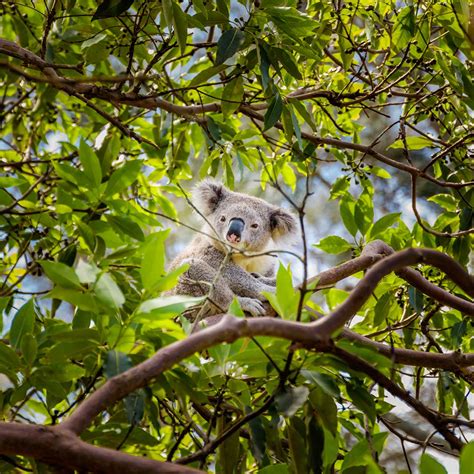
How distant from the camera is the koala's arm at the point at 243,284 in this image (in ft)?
12.9

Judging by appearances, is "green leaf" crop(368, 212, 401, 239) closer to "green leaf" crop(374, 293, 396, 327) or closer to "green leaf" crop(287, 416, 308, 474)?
"green leaf" crop(374, 293, 396, 327)

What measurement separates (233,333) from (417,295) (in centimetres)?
140

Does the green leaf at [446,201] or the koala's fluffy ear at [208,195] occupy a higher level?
the koala's fluffy ear at [208,195]

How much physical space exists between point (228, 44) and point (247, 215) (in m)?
1.87

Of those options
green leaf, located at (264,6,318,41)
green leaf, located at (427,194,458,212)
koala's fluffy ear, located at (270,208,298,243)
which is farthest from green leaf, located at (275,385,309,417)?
koala's fluffy ear, located at (270,208,298,243)

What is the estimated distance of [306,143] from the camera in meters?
3.42

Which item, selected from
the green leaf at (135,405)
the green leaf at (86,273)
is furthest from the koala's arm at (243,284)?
the green leaf at (86,273)

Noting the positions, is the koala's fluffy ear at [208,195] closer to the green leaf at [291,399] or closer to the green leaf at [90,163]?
the green leaf at [90,163]

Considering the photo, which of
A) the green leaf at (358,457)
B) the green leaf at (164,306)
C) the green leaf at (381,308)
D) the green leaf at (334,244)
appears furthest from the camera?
the green leaf at (334,244)

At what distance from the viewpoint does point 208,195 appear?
4555mm

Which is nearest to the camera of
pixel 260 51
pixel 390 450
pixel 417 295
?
pixel 260 51

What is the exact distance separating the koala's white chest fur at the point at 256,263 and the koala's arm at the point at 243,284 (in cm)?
17

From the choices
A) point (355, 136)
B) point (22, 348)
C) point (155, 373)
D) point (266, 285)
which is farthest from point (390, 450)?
point (155, 373)

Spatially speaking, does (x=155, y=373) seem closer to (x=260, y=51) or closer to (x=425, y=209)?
(x=260, y=51)
